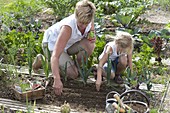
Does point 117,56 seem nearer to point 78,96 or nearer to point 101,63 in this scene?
point 101,63

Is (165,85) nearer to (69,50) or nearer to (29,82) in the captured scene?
(69,50)

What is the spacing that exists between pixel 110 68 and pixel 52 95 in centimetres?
67

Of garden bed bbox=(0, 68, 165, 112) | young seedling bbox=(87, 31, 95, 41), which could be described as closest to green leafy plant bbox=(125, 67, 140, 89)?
garden bed bbox=(0, 68, 165, 112)

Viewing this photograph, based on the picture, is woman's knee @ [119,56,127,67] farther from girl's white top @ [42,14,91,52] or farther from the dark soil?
girl's white top @ [42,14,91,52]

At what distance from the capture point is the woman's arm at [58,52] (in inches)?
179

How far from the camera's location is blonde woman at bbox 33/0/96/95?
4.61 metres

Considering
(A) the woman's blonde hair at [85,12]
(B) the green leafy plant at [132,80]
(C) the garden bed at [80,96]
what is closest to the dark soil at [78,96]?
(C) the garden bed at [80,96]

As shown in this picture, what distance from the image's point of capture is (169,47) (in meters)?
6.22

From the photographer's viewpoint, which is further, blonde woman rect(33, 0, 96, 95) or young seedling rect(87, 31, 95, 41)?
young seedling rect(87, 31, 95, 41)

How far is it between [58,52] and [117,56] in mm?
725

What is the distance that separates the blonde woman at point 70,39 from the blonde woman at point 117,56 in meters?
0.29

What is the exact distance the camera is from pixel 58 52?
4668 mm

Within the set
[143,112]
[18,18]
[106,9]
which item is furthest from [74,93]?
[106,9]

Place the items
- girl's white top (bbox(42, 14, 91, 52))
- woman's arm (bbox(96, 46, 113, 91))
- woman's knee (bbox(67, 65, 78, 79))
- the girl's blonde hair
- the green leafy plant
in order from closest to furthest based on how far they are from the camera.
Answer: the green leafy plant, the girl's blonde hair, woman's arm (bbox(96, 46, 113, 91)), girl's white top (bbox(42, 14, 91, 52)), woman's knee (bbox(67, 65, 78, 79))
